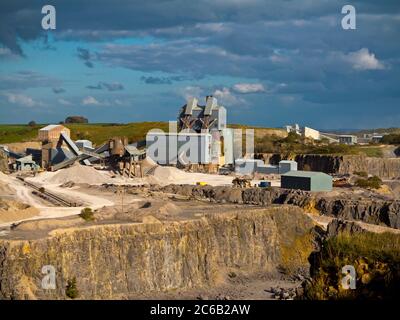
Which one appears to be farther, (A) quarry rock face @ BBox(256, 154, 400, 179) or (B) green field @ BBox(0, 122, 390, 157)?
(B) green field @ BBox(0, 122, 390, 157)

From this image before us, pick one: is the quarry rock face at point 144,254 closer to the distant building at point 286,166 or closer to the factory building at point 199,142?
the distant building at point 286,166

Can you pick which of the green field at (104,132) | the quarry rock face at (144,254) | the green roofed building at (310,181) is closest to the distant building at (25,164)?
the green field at (104,132)

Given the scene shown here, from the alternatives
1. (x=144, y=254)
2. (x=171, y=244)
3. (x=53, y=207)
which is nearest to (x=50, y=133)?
(x=53, y=207)

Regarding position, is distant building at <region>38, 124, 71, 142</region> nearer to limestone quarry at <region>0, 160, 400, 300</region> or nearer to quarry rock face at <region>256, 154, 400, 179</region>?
quarry rock face at <region>256, 154, 400, 179</region>

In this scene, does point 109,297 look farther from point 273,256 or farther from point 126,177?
point 126,177

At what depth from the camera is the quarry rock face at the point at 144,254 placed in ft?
A: 122

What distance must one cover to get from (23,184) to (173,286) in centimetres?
3754

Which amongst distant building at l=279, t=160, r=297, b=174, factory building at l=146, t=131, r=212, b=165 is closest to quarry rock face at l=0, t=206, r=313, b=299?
distant building at l=279, t=160, r=297, b=174

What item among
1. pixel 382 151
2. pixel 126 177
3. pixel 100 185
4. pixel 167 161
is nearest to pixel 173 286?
pixel 100 185

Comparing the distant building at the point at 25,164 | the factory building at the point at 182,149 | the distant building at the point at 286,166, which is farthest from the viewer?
the factory building at the point at 182,149

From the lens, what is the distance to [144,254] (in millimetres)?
42719

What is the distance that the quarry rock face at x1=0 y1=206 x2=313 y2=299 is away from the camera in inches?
1462

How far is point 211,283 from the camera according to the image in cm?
4553
